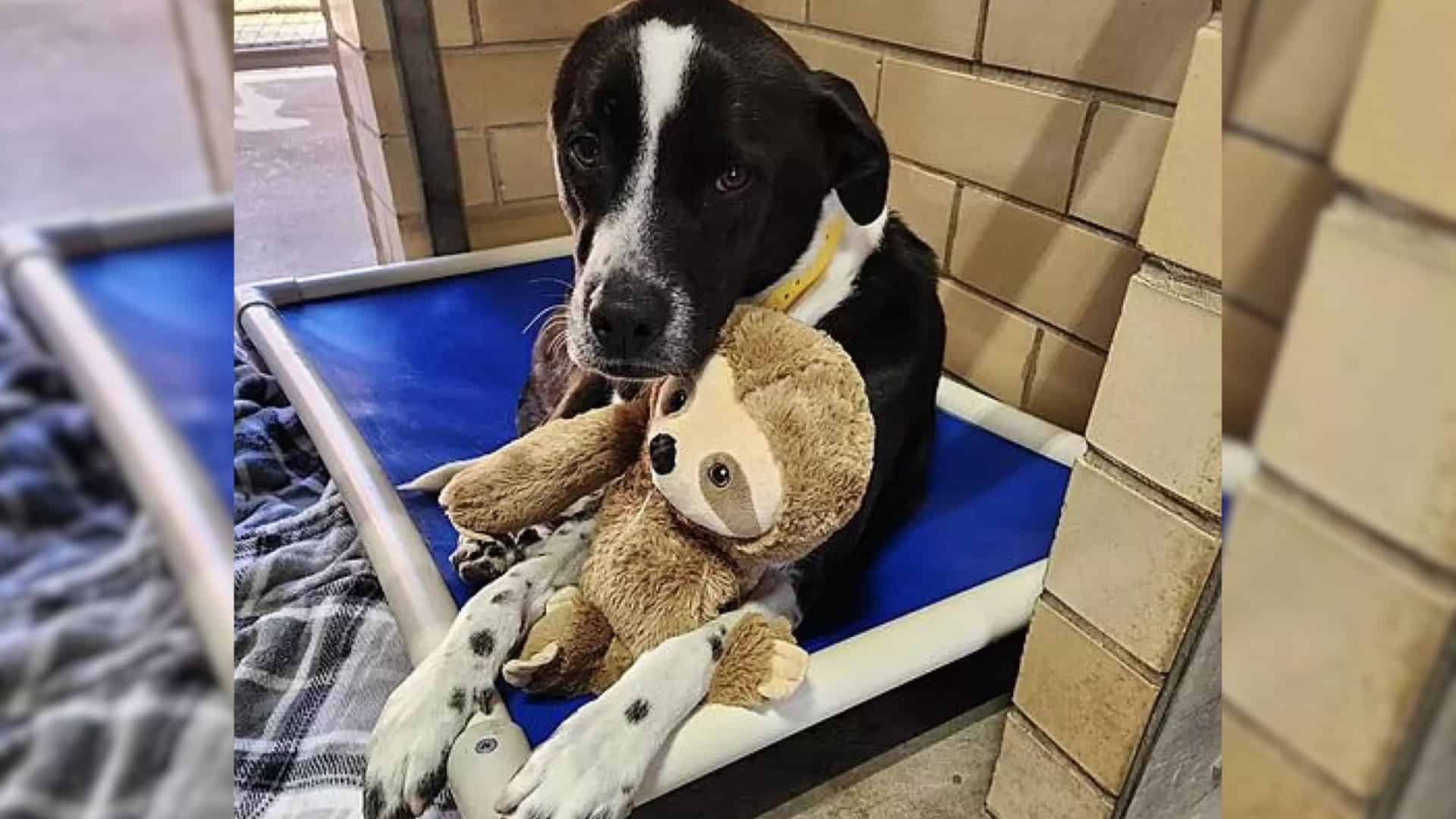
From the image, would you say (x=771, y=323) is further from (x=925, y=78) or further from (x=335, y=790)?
(x=925, y=78)

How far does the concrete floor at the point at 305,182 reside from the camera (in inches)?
106

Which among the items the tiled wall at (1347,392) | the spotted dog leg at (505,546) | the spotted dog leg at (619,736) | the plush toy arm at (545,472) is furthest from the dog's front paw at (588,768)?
the tiled wall at (1347,392)

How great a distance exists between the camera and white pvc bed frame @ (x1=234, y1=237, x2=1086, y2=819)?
1052mm

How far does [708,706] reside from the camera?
1.09 m

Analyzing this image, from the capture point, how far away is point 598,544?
3.84ft

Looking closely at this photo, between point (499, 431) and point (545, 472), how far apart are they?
66cm

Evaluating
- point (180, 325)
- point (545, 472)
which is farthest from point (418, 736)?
point (180, 325)

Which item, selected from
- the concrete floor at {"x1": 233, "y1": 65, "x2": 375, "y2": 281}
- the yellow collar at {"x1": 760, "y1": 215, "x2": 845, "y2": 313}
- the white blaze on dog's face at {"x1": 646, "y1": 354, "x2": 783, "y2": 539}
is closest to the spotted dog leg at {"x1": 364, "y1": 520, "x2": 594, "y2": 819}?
the white blaze on dog's face at {"x1": 646, "y1": 354, "x2": 783, "y2": 539}

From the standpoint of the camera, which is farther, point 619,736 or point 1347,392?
point 619,736

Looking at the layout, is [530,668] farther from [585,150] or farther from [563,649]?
[585,150]

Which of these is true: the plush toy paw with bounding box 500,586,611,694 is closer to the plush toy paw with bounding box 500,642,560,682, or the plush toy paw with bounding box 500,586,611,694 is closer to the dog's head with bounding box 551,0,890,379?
the plush toy paw with bounding box 500,642,560,682

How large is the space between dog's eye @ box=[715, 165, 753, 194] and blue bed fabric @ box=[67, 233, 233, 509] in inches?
41.6

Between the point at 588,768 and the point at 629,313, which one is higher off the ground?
the point at 629,313

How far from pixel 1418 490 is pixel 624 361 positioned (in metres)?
1.02
